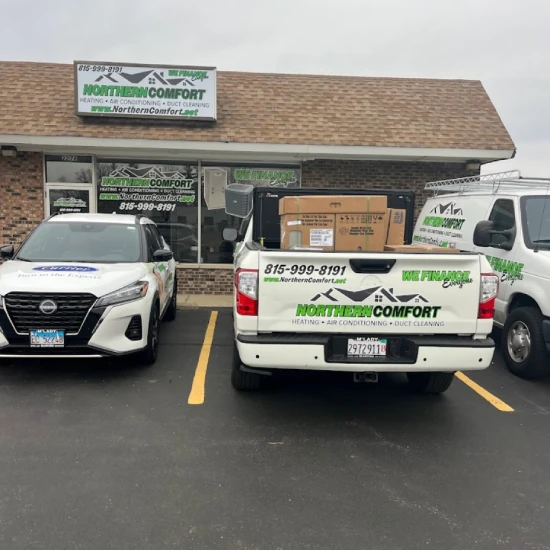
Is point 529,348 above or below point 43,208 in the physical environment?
below

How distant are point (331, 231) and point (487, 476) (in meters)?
2.43

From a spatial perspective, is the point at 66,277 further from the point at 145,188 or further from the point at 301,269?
the point at 145,188

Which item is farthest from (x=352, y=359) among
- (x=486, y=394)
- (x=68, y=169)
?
(x=68, y=169)

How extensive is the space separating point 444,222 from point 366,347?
4.58 m

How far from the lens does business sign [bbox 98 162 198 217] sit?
10.1m

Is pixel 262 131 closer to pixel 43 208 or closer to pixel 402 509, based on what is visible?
pixel 43 208

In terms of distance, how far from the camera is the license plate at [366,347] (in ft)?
13.0

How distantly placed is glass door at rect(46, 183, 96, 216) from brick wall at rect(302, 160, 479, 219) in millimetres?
4320

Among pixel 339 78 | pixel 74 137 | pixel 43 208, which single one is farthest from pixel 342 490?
pixel 339 78

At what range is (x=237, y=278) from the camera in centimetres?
401

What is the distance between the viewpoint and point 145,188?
33.2 ft

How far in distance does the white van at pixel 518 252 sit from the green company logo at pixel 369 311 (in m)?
2.13

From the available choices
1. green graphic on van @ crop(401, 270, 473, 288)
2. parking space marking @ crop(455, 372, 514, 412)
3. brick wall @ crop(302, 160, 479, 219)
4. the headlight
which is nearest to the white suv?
the headlight

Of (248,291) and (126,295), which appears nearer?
(248,291)
